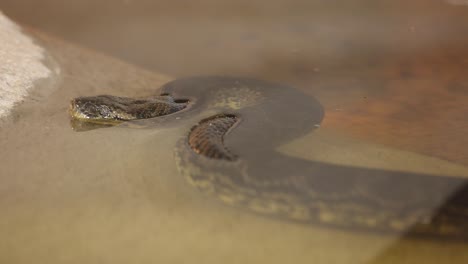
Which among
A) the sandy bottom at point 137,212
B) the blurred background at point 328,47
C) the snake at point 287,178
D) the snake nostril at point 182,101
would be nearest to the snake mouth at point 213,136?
the snake at point 287,178

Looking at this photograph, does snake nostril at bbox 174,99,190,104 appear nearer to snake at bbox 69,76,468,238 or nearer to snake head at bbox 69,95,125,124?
snake at bbox 69,76,468,238

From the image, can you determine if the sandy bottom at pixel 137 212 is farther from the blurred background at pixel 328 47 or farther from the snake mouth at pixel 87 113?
the blurred background at pixel 328 47

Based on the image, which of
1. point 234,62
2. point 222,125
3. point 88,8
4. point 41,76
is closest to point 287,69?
point 234,62

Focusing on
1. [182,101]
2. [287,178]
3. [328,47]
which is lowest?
[182,101]

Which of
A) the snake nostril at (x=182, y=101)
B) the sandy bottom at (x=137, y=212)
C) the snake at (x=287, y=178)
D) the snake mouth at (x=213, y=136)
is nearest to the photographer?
the sandy bottom at (x=137, y=212)

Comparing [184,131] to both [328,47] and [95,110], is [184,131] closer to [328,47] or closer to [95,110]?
[95,110]

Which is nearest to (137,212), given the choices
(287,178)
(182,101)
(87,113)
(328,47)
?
(287,178)
